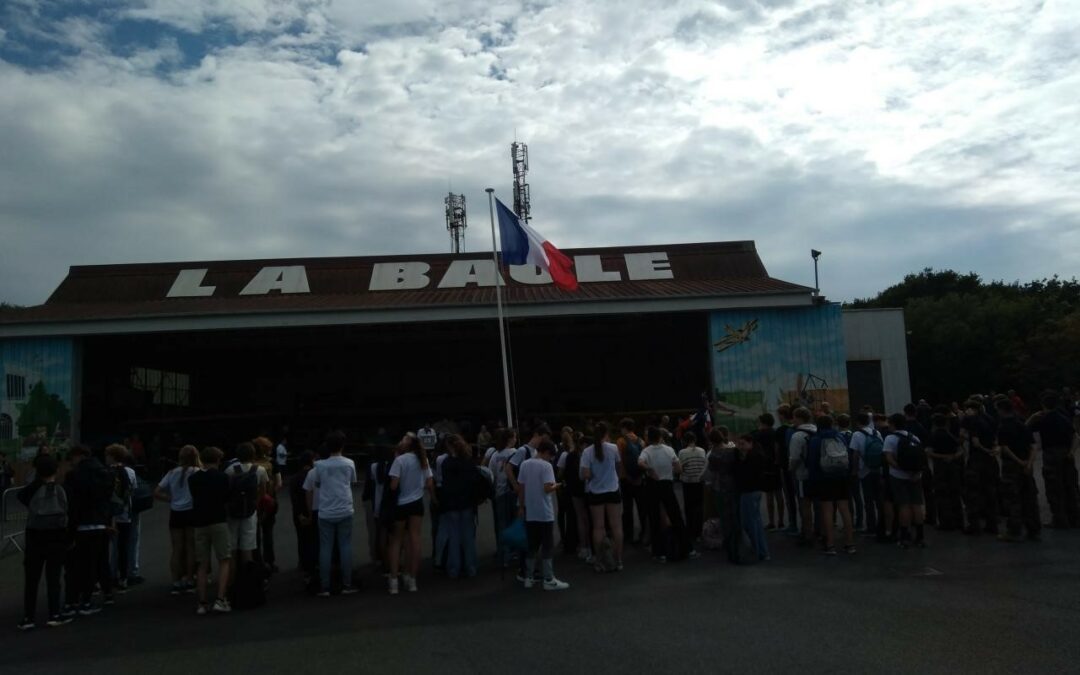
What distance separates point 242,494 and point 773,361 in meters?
18.3

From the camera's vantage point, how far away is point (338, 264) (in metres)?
30.4

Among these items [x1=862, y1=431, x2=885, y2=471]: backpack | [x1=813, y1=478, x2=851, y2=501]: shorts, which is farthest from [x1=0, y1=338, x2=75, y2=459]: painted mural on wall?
[x1=862, y1=431, x2=885, y2=471]: backpack

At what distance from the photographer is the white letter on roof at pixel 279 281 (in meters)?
29.1

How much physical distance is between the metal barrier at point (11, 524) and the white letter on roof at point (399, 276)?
1378cm

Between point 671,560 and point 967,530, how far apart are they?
3983 millimetres

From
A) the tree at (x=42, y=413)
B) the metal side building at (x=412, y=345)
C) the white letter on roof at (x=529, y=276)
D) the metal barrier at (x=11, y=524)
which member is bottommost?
the metal barrier at (x=11, y=524)

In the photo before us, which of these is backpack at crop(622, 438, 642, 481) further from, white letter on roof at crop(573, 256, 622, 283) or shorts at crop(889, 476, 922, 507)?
white letter on roof at crop(573, 256, 622, 283)

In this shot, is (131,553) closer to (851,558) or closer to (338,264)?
(851,558)

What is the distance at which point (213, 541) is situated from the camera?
7.92 metres

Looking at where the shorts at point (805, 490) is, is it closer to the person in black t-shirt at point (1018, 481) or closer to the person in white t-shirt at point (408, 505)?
the person in black t-shirt at point (1018, 481)

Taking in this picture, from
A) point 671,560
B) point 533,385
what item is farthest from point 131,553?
point 533,385

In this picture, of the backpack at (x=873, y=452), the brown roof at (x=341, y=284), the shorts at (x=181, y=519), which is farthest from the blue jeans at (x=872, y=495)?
the brown roof at (x=341, y=284)

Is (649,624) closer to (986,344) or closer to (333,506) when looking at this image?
(333,506)

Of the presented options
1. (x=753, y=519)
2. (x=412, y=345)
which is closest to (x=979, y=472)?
(x=753, y=519)
